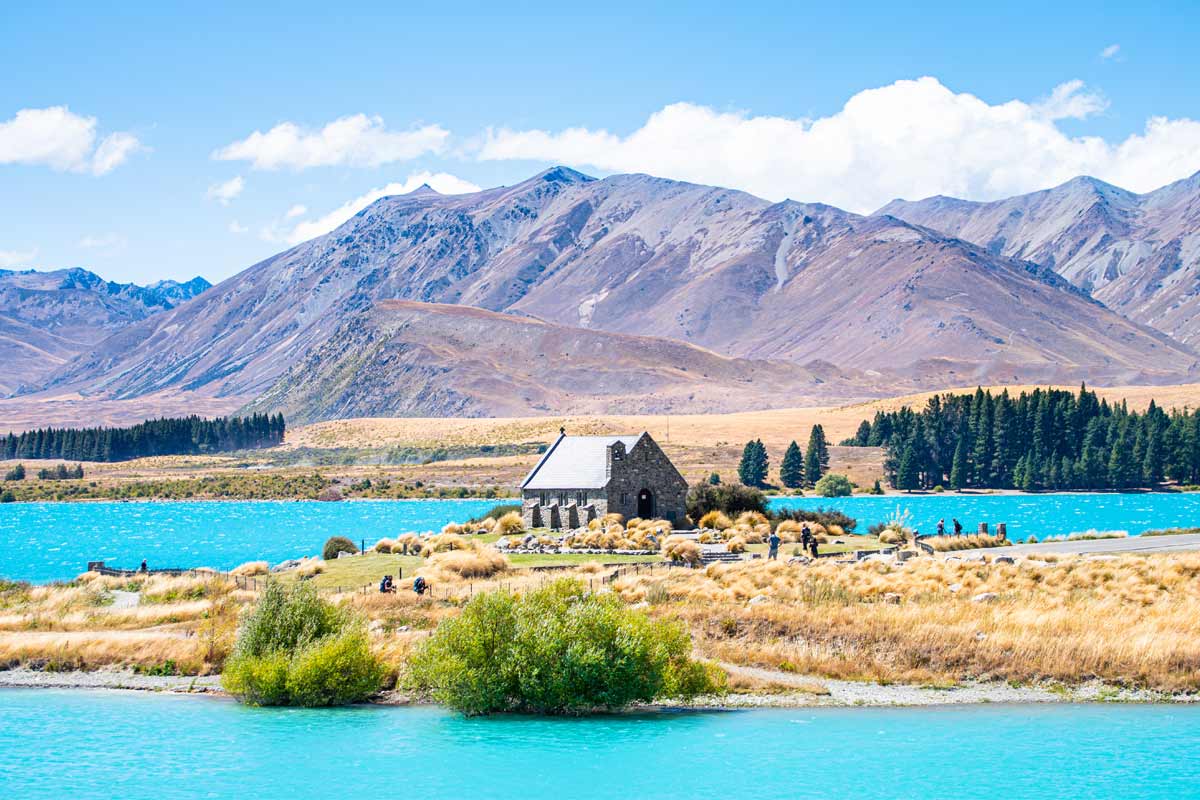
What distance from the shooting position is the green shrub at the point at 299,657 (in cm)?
3117

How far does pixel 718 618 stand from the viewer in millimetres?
36031

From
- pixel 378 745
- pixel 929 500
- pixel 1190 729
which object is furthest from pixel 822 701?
pixel 929 500

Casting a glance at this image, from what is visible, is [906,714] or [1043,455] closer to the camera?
[906,714]

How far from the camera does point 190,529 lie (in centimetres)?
9950

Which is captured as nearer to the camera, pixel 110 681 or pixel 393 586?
pixel 110 681

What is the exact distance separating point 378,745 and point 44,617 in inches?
750

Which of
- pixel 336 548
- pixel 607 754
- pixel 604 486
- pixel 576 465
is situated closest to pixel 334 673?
pixel 607 754

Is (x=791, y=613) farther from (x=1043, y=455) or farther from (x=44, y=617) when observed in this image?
(x=1043, y=455)

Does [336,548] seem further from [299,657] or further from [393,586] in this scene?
[299,657]

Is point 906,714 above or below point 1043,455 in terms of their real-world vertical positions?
below

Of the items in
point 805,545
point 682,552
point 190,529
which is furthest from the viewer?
point 190,529

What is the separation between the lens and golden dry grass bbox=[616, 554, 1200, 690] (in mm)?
32156

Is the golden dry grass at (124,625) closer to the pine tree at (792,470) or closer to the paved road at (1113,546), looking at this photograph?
the paved road at (1113,546)

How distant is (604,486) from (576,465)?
3.21 m
